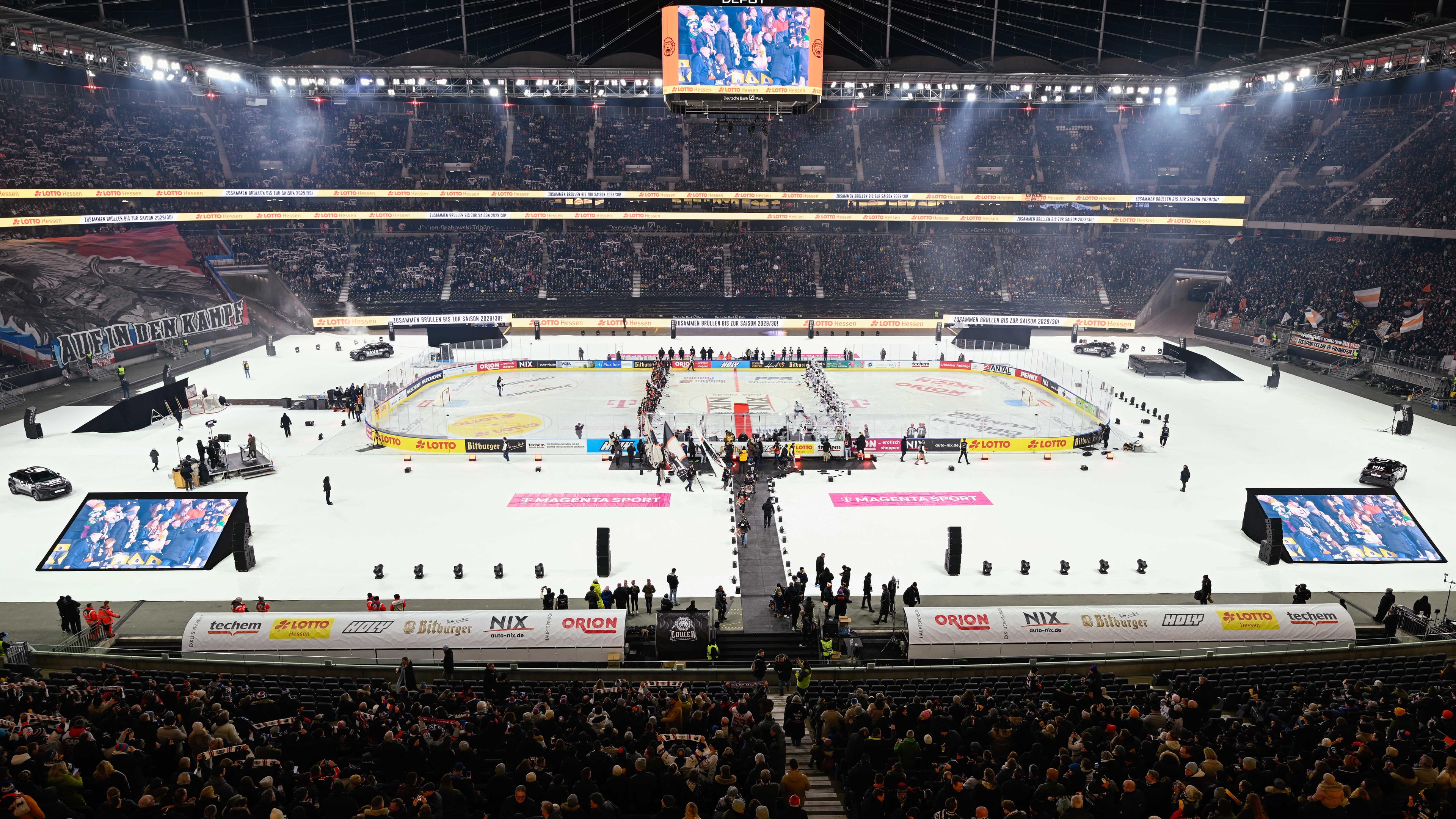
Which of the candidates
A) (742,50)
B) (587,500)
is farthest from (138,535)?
(742,50)

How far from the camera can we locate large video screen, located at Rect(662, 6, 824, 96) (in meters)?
35.5

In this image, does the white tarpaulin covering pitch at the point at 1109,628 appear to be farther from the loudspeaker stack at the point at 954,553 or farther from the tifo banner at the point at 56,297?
the tifo banner at the point at 56,297

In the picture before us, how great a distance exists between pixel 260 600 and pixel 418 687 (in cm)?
614

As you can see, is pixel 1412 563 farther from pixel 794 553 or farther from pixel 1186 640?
pixel 794 553

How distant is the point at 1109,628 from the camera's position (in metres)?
17.2

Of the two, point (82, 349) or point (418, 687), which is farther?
point (82, 349)

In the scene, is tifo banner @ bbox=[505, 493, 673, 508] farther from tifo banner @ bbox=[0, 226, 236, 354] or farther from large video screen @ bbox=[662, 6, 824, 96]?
tifo banner @ bbox=[0, 226, 236, 354]

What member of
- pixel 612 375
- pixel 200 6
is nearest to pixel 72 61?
pixel 200 6

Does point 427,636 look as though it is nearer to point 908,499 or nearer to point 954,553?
point 954,553

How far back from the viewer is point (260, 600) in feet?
62.0

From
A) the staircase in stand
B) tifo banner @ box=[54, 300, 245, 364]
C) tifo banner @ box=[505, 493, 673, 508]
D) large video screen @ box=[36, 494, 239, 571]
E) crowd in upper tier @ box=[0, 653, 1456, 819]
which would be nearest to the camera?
crowd in upper tier @ box=[0, 653, 1456, 819]

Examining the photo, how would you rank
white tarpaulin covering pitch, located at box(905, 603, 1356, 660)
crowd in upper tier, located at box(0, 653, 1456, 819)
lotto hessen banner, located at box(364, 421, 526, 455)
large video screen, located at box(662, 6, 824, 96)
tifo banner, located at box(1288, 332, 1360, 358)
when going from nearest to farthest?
1. crowd in upper tier, located at box(0, 653, 1456, 819)
2. white tarpaulin covering pitch, located at box(905, 603, 1356, 660)
3. lotto hessen banner, located at box(364, 421, 526, 455)
4. large video screen, located at box(662, 6, 824, 96)
5. tifo banner, located at box(1288, 332, 1360, 358)

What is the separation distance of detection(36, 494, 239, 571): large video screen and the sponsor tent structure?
6388mm

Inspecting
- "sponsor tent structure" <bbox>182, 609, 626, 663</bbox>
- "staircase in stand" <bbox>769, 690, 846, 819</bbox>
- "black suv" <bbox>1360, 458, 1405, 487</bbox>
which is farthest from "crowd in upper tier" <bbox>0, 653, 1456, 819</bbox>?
"black suv" <bbox>1360, 458, 1405, 487</bbox>
